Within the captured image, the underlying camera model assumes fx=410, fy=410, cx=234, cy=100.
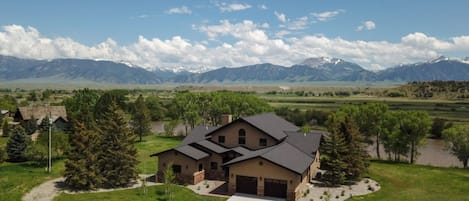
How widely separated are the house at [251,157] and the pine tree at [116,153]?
2.94m

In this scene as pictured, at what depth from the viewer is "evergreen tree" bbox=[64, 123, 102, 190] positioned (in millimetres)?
36344

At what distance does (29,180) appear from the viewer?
39.3m

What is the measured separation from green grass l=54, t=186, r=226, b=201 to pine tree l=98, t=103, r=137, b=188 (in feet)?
8.67

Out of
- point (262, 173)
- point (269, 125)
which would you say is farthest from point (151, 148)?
point (262, 173)

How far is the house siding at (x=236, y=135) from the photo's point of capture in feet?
142

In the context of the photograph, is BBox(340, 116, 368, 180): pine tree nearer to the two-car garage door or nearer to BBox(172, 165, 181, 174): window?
the two-car garage door

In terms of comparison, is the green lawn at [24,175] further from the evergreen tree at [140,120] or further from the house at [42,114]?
the house at [42,114]

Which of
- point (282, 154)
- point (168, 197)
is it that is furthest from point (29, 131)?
point (282, 154)

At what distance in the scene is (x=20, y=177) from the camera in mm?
40594

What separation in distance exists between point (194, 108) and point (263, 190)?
143ft

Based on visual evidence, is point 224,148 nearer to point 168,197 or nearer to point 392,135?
point 168,197

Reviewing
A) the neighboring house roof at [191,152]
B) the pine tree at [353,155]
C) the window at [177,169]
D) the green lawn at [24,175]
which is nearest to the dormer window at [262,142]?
the neighboring house roof at [191,152]

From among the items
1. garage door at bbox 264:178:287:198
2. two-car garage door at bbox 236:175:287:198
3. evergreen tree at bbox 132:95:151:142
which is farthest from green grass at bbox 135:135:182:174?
garage door at bbox 264:178:287:198

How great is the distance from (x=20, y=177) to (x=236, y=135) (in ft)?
72.2
